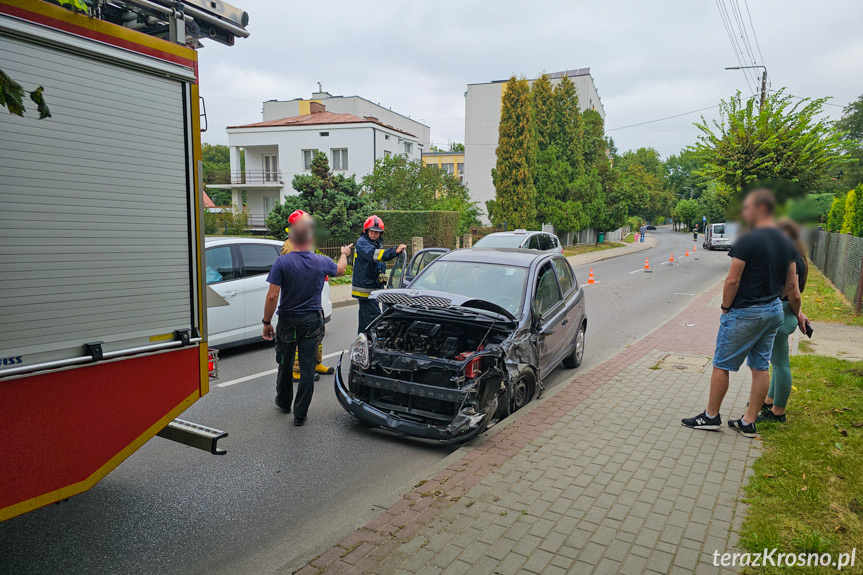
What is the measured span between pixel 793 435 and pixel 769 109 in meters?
2.99

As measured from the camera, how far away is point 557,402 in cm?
592

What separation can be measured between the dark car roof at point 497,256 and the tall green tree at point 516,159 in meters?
28.2

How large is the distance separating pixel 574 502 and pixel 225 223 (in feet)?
71.9

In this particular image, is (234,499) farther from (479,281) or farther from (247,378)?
(479,281)

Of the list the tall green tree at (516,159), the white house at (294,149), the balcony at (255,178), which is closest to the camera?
the tall green tree at (516,159)

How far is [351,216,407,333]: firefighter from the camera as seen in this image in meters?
6.96

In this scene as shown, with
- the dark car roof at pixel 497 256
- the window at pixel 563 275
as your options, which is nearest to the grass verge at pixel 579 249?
the window at pixel 563 275

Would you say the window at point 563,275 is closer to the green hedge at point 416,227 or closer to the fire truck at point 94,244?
the fire truck at point 94,244

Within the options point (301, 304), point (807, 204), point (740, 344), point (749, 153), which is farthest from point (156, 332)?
point (740, 344)

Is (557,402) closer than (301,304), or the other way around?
(301,304)

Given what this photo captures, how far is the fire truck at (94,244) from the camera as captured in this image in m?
2.87

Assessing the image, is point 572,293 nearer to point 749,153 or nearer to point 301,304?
point 301,304

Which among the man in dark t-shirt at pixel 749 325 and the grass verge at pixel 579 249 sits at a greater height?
the man in dark t-shirt at pixel 749 325

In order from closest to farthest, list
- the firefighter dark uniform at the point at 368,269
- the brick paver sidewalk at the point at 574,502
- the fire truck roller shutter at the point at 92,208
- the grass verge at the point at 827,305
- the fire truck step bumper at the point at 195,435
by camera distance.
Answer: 1. the fire truck roller shutter at the point at 92,208
2. the brick paver sidewalk at the point at 574,502
3. the fire truck step bumper at the point at 195,435
4. the firefighter dark uniform at the point at 368,269
5. the grass verge at the point at 827,305
